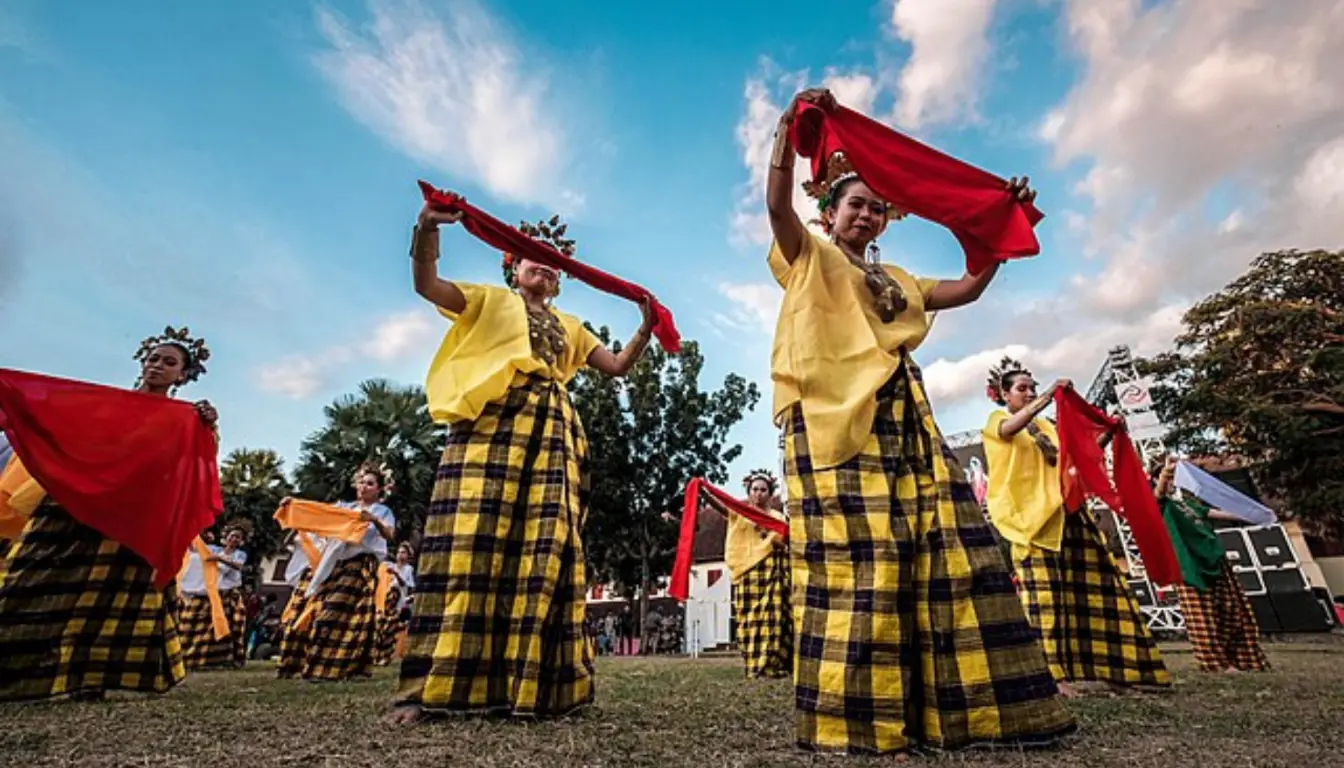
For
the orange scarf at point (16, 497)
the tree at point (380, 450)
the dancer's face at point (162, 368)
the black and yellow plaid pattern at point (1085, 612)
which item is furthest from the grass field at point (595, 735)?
the tree at point (380, 450)

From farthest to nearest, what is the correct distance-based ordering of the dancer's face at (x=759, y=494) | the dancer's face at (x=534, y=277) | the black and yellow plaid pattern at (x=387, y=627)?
1. the black and yellow plaid pattern at (x=387, y=627)
2. the dancer's face at (x=759, y=494)
3. the dancer's face at (x=534, y=277)

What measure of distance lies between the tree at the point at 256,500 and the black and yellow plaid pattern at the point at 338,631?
17562 millimetres

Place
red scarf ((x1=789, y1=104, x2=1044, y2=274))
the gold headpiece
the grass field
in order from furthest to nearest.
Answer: the gold headpiece < red scarf ((x1=789, y1=104, x2=1044, y2=274)) < the grass field

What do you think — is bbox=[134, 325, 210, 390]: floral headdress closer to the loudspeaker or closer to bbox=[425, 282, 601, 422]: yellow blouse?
bbox=[425, 282, 601, 422]: yellow blouse

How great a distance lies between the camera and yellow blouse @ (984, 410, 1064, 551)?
516 cm

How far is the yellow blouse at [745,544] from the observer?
8586 millimetres

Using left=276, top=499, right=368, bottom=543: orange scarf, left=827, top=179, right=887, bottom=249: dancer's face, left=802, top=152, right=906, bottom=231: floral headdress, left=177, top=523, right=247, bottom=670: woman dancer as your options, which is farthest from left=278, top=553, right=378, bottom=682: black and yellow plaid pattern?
left=827, top=179, right=887, bottom=249: dancer's face

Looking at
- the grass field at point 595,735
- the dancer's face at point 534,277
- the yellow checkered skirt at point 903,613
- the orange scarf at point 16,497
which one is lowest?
the grass field at point 595,735

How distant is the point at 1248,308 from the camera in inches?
839

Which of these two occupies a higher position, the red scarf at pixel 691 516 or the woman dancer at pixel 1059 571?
the red scarf at pixel 691 516

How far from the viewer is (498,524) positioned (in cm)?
353

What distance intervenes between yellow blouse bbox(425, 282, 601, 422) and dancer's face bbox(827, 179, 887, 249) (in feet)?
5.50

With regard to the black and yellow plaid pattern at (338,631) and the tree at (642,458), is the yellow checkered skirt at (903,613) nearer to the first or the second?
the black and yellow plaid pattern at (338,631)

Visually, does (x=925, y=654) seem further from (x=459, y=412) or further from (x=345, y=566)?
(x=345, y=566)
